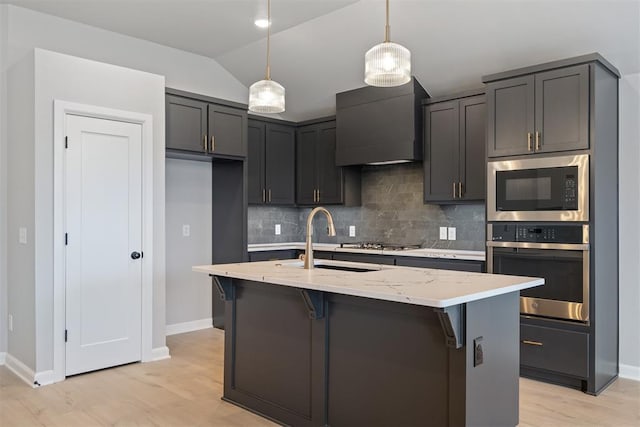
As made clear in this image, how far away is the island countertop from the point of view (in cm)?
206

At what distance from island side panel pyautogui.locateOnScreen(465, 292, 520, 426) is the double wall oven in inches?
46.6

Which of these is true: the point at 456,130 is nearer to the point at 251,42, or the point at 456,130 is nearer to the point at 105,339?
the point at 251,42

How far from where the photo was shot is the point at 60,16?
442 cm

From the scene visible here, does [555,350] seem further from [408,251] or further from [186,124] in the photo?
[186,124]

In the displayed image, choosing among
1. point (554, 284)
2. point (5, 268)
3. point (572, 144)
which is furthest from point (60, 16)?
point (554, 284)

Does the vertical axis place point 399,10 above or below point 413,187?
above

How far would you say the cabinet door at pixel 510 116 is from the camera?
148 inches

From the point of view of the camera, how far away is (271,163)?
572 cm

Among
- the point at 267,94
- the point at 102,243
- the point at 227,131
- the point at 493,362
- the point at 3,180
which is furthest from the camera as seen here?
the point at 227,131

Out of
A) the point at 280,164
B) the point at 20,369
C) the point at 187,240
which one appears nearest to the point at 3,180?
the point at 20,369

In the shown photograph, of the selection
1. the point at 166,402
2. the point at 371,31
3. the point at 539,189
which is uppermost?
the point at 371,31

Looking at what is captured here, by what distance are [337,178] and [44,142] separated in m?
2.92

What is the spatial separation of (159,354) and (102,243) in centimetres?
109

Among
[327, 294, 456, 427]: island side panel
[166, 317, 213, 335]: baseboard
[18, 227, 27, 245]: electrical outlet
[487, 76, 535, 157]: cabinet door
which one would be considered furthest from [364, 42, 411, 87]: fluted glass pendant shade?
[166, 317, 213, 335]: baseboard
